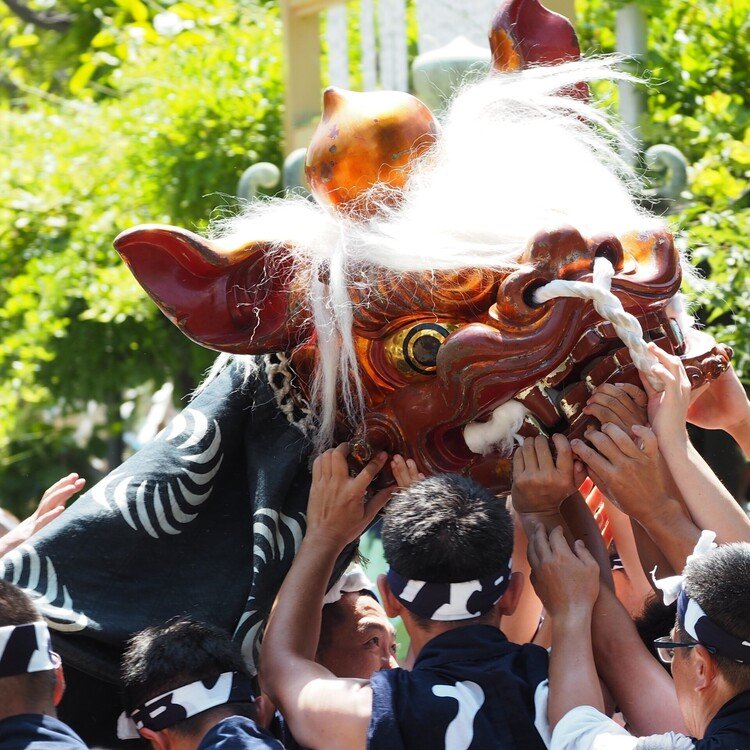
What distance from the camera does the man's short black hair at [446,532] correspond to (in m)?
1.82

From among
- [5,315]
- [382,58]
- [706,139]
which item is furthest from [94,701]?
[5,315]

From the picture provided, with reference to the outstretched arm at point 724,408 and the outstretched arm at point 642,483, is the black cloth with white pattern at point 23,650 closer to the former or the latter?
the outstretched arm at point 642,483

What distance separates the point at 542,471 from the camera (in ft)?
6.07

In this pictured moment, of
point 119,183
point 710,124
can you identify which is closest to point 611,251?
point 710,124

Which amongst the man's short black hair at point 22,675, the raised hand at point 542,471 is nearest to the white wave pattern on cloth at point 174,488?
the man's short black hair at point 22,675

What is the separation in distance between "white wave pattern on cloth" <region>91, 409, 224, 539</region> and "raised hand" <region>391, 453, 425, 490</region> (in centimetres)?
30

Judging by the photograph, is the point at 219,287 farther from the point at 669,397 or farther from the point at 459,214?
the point at 669,397

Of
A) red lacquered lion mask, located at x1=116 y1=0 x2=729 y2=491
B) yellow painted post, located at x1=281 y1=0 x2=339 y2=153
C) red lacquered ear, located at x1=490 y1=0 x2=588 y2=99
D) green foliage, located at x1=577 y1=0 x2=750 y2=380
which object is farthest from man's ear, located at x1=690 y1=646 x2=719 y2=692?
yellow painted post, located at x1=281 y1=0 x2=339 y2=153

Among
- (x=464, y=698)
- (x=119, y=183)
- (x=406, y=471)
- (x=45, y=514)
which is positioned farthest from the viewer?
(x=119, y=183)

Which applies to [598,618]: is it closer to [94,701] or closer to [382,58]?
[94,701]

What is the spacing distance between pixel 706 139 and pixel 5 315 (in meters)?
3.41

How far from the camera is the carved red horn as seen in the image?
1.83 m

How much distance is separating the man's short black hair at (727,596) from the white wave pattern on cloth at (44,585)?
92 centimetres

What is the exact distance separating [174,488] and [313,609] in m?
0.30
